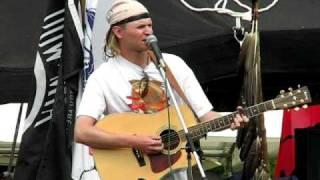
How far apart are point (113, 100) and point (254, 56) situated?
85 centimetres

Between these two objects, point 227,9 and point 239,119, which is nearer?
point 239,119

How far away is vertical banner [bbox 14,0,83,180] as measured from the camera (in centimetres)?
434

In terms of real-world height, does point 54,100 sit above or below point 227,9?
below

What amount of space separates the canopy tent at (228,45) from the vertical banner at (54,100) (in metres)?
0.27

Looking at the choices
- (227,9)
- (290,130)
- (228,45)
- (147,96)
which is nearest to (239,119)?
(147,96)

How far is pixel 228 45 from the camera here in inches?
175

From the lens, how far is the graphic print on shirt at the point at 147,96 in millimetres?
3566

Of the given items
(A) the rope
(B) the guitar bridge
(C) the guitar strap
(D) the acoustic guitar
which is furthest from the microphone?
(A) the rope

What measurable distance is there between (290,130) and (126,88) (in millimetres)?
2139

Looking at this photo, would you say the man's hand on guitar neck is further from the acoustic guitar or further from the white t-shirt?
the white t-shirt

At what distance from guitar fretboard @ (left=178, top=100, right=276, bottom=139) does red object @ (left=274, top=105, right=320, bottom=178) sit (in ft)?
5.83

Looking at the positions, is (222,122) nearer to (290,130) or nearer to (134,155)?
(134,155)

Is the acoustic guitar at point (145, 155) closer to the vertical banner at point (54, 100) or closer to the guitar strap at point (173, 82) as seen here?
the guitar strap at point (173, 82)

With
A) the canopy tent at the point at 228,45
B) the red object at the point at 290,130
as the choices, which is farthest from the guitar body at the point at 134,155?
the red object at the point at 290,130
